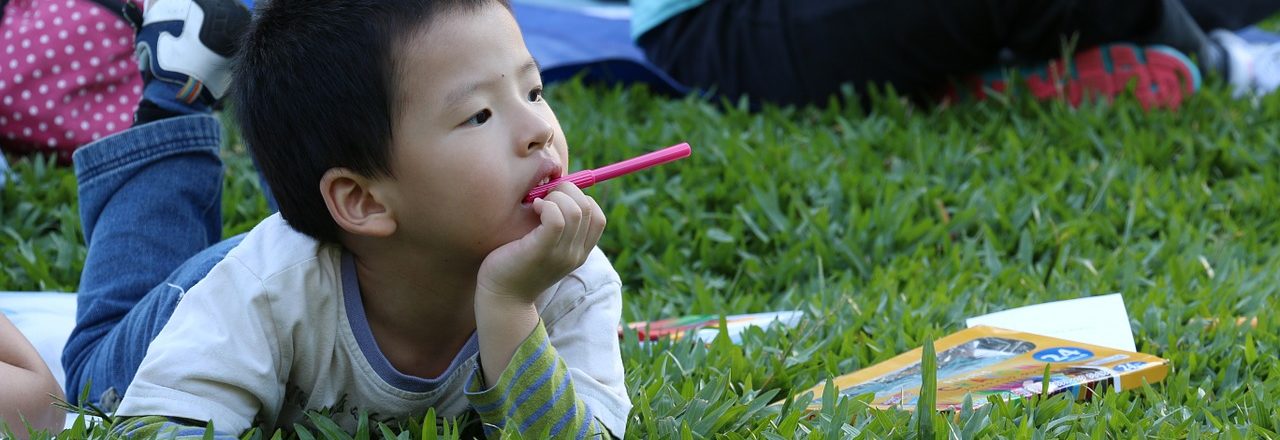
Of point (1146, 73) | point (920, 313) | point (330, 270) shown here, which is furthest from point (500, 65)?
point (1146, 73)

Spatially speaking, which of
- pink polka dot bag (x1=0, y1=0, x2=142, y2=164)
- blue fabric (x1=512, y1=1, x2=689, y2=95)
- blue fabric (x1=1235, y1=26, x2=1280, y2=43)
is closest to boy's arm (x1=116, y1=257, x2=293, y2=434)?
pink polka dot bag (x1=0, y1=0, x2=142, y2=164)

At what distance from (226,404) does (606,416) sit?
1.29 feet

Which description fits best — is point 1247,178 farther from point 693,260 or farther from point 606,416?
point 606,416

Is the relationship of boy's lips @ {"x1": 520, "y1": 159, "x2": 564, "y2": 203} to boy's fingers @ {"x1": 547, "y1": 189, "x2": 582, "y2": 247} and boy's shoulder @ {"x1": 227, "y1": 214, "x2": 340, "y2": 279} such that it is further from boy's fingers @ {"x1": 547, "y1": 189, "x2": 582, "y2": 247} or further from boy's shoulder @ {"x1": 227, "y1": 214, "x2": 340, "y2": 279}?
boy's shoulder @ {"x1": 227, "y1": 214, "x2": 340, "y2": 279}

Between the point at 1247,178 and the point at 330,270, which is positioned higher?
the point at 330,270

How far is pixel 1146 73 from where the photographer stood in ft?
10.9

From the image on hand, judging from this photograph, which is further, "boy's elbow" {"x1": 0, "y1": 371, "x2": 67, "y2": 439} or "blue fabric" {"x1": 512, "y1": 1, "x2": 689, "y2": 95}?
"blue fabric" {"x1": 512, "y1": 1, "x2": 689, "y2": 95}

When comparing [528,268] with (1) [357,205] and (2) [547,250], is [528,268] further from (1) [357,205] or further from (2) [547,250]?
(1) [357,205]

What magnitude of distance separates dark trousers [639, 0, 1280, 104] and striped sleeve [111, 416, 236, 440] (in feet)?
7.28

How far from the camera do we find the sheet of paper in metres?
1.90

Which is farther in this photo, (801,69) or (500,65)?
(801,69)

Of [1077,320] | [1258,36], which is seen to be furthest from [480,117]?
[1258,36]

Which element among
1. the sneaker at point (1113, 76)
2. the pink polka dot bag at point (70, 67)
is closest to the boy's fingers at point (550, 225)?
the pink polka dot bag at point (70, 67)

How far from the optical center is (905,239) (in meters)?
2.45
